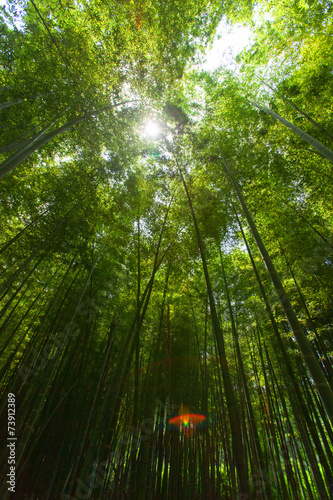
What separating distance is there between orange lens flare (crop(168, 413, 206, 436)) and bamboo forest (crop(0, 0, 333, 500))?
0.04m

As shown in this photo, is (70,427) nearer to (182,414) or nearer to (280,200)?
(182,414)

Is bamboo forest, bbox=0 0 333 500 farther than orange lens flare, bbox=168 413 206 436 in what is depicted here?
No

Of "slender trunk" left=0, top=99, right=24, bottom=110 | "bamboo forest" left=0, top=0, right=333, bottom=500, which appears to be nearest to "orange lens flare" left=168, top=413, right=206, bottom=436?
"bamboo forest" left=0, top=0, right=333, bottom=500

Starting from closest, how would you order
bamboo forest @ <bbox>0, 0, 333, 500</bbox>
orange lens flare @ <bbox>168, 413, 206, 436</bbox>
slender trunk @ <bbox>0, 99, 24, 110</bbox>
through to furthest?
1. slender trunk @ <bbox>0, 99, 24, 110</bbox>
2. bamboo forest @ <bbox>0, 0, 333, 500</bbox>
3. orange lens flare @ <bbox>168, 413, 206, 436</bbox>

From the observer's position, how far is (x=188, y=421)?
4254 millimetres

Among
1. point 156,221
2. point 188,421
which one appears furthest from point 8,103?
point 188,421

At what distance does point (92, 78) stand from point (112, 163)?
1.37 meters

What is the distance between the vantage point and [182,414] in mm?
4324

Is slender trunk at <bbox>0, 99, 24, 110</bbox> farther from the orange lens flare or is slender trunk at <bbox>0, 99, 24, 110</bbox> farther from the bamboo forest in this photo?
the orange lens flare

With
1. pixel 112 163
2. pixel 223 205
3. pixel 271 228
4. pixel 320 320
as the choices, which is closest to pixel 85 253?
pixel 112 163

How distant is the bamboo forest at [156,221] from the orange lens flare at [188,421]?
0.04 metres

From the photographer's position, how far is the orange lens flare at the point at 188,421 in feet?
13.5

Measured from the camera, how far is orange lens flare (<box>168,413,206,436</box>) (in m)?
4.11

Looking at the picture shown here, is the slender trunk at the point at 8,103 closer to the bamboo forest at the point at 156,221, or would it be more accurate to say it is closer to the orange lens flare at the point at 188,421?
the bamboo forest at the point at 156,221
